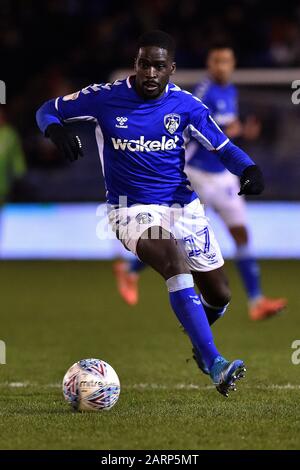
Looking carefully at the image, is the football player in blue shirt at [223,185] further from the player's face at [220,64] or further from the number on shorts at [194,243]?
the number on shorts at [194,243]

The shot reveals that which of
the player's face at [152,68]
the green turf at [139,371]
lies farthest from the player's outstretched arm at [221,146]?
the green turf at [139,371]

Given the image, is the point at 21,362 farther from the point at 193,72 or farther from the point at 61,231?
the point at 193,72

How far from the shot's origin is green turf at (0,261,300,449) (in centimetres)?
471

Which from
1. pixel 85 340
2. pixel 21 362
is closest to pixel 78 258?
pixel 85 340

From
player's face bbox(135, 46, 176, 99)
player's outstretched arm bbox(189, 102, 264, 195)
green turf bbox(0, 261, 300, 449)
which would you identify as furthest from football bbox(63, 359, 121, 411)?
player's face bbox(135, 46, 176, 99)

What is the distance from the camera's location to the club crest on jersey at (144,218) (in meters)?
5.86

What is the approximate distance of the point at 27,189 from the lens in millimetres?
15602

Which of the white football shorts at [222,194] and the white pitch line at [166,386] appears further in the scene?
the white football shorts at [222,194]

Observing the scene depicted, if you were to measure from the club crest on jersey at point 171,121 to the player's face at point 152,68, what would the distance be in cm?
16

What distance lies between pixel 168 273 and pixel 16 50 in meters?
12.7

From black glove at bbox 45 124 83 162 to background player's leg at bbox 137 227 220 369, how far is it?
0.63m

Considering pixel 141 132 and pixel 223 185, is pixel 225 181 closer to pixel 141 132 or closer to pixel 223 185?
pixel 223 185

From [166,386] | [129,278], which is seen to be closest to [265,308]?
[129,278]

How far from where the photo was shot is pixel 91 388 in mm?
5246
